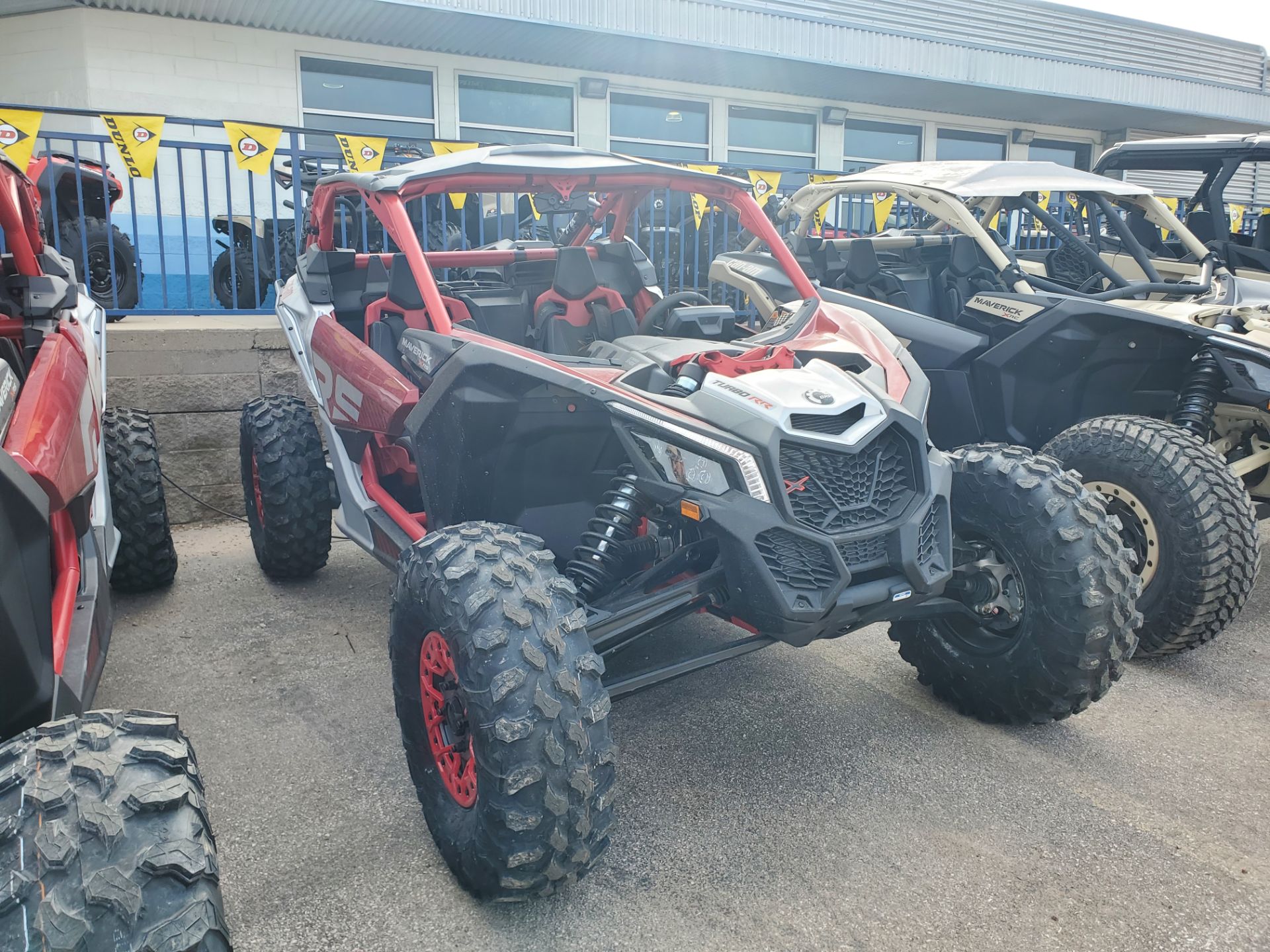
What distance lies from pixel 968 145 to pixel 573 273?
16349 millimetres

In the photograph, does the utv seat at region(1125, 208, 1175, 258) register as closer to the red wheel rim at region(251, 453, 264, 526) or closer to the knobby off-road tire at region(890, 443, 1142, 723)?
the knobby off-road tire at region(890, 443, 1142, 723)

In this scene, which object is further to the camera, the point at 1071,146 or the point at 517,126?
the point at 1071,146

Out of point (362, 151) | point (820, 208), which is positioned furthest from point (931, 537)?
point (362, 151)

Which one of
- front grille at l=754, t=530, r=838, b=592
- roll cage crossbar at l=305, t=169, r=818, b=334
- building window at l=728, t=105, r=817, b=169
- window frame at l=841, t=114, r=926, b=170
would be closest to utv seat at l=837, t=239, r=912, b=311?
roll cage crossbar at l=305, t=169, r=818, b=334

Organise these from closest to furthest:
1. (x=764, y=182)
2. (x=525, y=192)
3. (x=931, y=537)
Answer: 1. (x=931, y=537)
2. (x=525, y=192)
3. (x=764, y=182)

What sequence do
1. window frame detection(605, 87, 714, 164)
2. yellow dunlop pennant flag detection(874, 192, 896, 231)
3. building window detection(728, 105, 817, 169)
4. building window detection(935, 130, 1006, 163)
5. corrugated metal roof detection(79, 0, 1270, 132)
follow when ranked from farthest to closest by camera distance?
building window detection(935, 130, 1006, 163) → building window detection(728, 105, 817, 169) → window frame detection(605, 87, 714, 164) → corrugated metal roof detection(79, 0, 1270, 132) → yellow dunlop pennant flag detection(874, 192, 896, 231)

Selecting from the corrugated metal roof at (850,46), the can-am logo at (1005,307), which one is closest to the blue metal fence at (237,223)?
the corrugated metal roof at (850,46)

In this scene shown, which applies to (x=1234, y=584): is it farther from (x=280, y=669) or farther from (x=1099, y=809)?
(x=280, y=669)

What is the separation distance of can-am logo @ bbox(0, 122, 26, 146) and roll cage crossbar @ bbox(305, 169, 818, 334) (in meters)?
2.87

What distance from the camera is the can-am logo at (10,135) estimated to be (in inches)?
237

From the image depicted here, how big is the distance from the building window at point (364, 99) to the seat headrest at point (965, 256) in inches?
343

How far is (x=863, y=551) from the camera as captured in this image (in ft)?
8.87

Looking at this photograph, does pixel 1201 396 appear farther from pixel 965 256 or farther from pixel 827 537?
pixel 827 537

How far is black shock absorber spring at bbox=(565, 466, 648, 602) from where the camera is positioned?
2938mm
